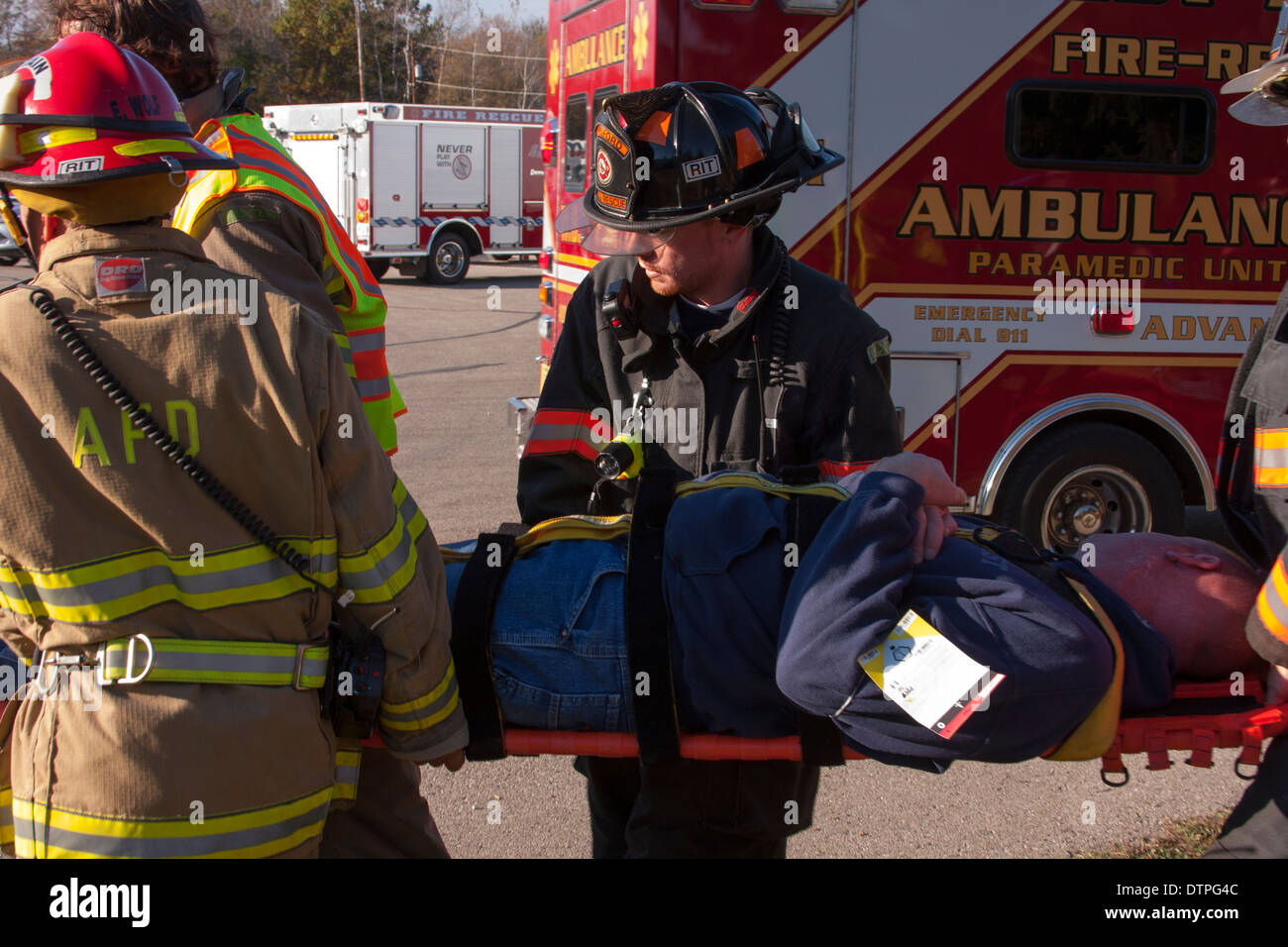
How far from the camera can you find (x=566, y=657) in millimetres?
2135

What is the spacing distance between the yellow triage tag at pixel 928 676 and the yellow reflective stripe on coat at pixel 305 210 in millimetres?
1343

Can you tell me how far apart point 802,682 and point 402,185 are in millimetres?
17969

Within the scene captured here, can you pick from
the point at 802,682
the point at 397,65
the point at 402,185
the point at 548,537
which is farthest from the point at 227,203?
the point at 397,65

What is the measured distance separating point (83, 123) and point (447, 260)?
723 inches

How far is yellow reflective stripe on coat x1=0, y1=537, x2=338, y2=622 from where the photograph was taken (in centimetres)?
162

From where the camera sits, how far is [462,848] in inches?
129

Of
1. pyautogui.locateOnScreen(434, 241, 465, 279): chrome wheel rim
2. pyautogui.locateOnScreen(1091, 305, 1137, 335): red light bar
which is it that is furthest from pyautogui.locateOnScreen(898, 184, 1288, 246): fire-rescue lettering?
pyautogui.locateOnScreen(434, 241, 465, 279): chrome wheel rim

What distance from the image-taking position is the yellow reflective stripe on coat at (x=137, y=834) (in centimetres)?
162

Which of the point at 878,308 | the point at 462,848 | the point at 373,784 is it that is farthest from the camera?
the point at 878,308

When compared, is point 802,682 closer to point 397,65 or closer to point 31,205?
point 31,205

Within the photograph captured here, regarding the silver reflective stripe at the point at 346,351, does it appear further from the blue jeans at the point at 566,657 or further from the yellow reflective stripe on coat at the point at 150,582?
the yellow reflective stripe on coat at the point at 150,582

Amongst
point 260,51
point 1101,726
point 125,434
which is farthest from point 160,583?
point 260,51

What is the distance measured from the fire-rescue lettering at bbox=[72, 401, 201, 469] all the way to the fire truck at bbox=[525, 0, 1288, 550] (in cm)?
365

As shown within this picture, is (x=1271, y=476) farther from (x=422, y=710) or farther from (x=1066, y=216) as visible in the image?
(x=1066, y=216)
